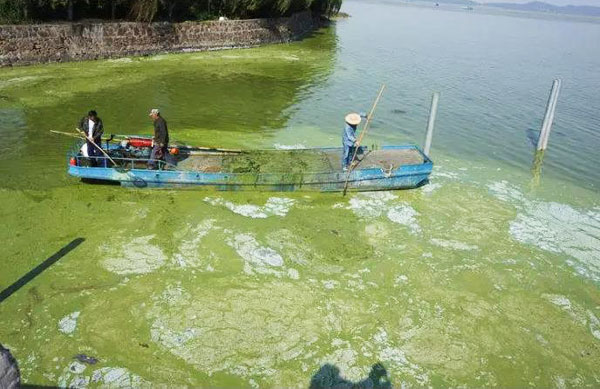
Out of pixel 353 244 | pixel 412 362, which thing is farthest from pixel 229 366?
pixel 353 244

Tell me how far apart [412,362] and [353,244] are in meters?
3.71

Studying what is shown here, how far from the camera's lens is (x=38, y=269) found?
920cm

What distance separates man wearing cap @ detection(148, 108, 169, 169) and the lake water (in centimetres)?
96

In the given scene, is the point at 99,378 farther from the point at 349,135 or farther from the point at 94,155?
the point at 349,135

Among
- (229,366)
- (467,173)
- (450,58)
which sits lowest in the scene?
(229,366)

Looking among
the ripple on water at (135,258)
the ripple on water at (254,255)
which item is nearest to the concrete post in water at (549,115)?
the ripple on water at (254,255)

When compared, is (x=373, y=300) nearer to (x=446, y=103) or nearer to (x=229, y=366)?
(x=229, y=366)

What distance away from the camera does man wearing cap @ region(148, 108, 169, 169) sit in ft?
40.8

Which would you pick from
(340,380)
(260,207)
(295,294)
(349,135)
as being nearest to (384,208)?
(349,135)

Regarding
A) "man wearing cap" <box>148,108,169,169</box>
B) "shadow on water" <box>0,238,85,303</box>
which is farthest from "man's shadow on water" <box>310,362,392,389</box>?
"man wearing cap" <box>148,108,169,169</box>

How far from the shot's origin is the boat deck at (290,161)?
1328 cm

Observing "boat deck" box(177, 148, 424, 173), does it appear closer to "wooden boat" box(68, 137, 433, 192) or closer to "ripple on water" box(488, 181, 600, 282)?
"wooden boat" box(68, 137, 433, 192)

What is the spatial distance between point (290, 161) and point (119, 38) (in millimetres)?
20134

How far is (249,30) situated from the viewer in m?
36.5
